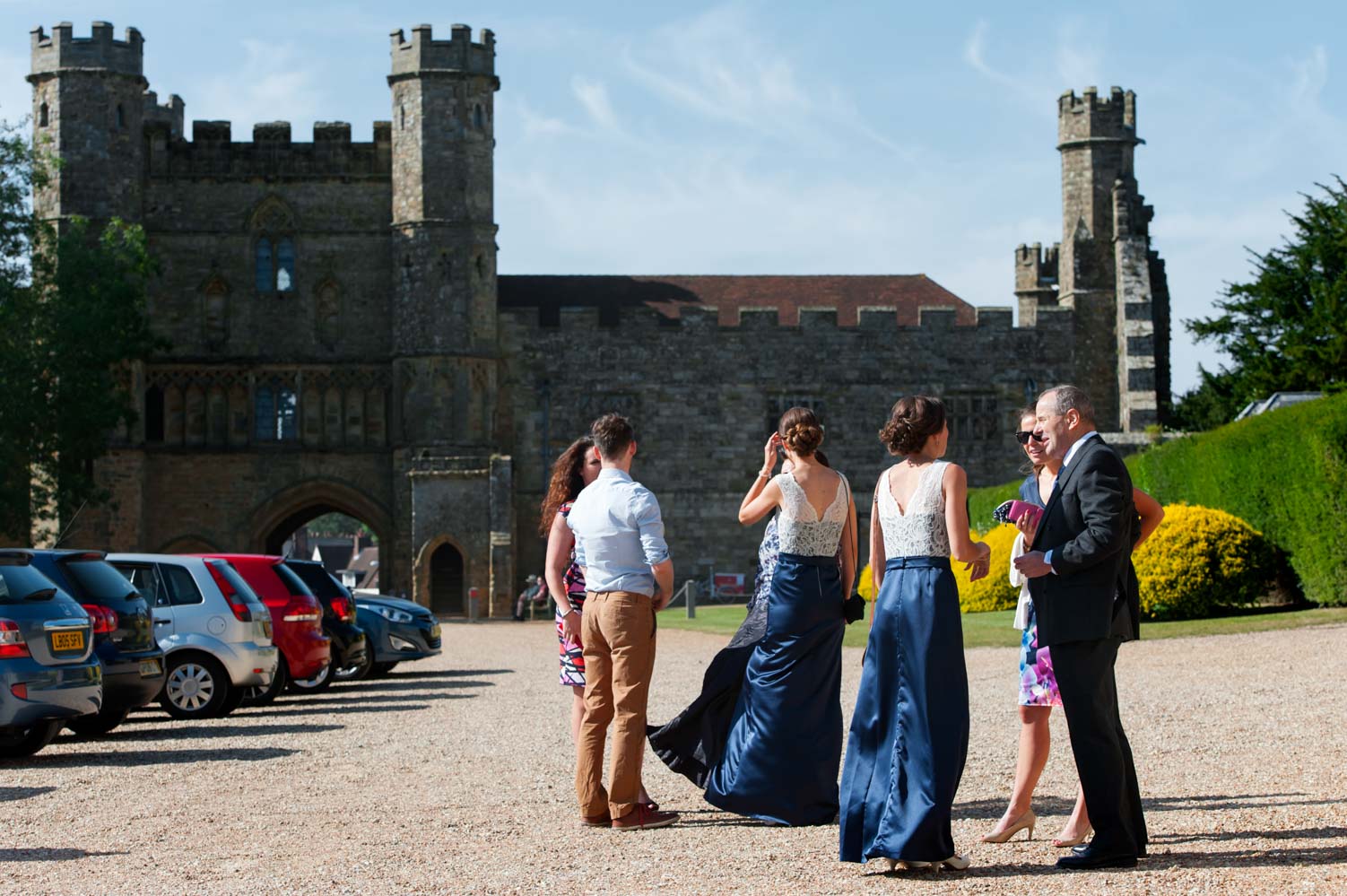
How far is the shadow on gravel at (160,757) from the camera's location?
1198 centimetres

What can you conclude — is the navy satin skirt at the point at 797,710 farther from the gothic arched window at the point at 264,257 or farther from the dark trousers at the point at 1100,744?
the gothic arched window at the point at 264,257

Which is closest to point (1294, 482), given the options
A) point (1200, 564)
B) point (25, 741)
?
point (1200, 564)

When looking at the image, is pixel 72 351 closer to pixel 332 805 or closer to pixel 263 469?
pixel 263 469

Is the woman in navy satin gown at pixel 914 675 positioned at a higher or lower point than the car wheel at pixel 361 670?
higher

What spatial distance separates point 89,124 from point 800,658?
36.2m

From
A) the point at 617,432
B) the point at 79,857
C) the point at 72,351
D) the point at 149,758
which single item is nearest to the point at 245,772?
the point at 149,758

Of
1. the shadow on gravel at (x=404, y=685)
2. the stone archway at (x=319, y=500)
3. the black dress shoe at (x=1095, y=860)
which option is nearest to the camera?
the black dress shoe at (x=1095, y=860)

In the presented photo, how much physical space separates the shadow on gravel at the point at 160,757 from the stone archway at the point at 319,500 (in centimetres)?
2892

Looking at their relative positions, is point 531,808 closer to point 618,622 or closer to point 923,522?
point 618,622

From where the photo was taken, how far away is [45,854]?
27.0 ft

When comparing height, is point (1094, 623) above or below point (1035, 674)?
above

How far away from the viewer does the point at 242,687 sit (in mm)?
15469

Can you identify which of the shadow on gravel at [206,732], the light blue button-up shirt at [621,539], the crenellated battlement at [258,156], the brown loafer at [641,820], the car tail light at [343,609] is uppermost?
the crenellated battlement at [258,156]

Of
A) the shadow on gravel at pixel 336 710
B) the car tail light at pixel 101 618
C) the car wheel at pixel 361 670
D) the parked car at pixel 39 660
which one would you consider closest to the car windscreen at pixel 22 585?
the parked car at pixel 39 660
